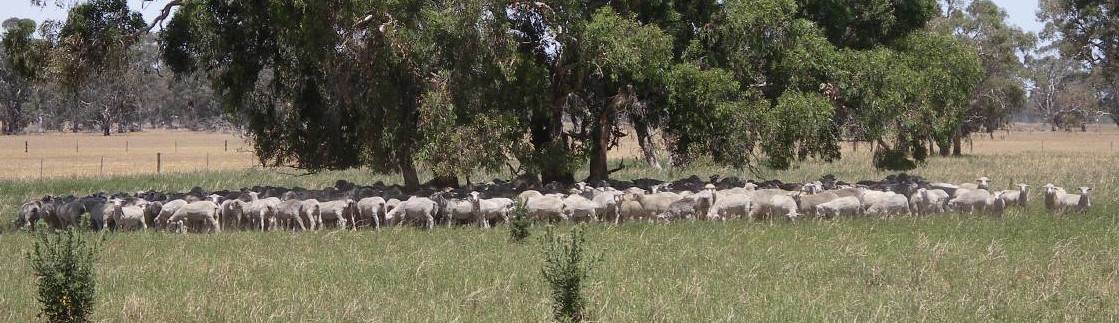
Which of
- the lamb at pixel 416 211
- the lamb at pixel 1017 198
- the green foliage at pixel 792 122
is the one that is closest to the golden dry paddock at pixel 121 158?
the green foliage at pixel 792 122

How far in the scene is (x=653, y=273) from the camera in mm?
13219

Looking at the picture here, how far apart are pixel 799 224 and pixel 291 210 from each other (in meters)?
8.33

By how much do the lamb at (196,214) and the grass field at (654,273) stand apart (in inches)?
37.6

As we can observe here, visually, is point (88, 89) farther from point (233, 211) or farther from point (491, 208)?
point (491, 208)

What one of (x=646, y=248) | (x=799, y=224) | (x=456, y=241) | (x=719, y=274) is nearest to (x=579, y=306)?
(x=719, y=274)

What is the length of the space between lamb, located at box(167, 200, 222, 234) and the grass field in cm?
95

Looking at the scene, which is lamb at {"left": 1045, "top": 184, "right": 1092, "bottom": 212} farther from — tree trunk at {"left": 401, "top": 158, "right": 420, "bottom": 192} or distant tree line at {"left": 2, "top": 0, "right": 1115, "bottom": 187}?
tree trunk at {"left": 401, "top": 158, "right": 420, "bottom": 192}

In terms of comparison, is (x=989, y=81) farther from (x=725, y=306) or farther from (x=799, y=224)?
(x=725, y=306)

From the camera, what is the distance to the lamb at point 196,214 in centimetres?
1955

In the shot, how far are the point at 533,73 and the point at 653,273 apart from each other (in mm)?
9382

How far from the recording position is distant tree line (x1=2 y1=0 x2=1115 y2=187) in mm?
21031

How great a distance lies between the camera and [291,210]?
1981 cm

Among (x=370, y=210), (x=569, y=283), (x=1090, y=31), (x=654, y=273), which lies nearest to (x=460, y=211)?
(x=370, y=210)

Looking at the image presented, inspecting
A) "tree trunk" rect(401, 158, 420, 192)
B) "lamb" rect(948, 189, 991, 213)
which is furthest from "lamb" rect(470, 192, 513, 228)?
"lamb" rect(948, 189, 991, 213)
